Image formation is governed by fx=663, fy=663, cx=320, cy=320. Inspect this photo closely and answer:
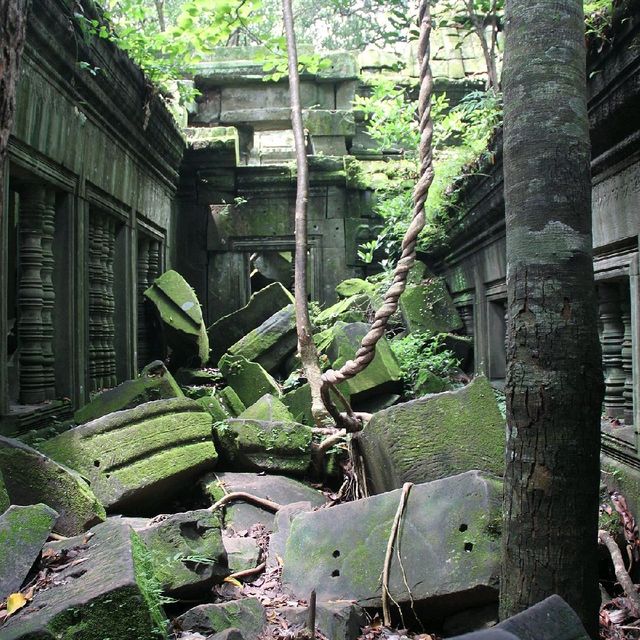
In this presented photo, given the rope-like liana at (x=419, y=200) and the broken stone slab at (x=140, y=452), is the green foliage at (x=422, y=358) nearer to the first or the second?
the broken stone slab at (x=140, y=452)

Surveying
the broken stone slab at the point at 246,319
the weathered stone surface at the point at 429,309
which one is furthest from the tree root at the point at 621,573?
the broken stone slab at the point at 246,319

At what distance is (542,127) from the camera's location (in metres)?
1.69

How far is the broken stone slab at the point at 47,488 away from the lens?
3193 millimetres

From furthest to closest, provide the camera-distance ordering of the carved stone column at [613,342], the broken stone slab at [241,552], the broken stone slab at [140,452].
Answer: the broken stone slab at [140,452]
the carved stone column at [613,342]
the broken stone slab at [241,552]

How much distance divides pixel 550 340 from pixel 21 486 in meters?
2.65

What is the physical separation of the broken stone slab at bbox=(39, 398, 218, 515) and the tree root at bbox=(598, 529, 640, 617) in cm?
237

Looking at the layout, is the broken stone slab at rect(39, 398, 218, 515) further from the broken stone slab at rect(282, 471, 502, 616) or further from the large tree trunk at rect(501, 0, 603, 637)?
the large tree trunk at rect(501, 0, 603, 637)

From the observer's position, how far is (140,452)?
398cm

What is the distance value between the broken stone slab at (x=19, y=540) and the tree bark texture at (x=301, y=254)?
214 cm

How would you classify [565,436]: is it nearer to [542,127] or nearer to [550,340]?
[550,340]

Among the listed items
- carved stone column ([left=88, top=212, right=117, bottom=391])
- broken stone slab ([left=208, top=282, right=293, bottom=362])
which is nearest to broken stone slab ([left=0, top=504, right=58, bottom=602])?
carved stone column ([left=88, top=212, right=117, bottom=391])

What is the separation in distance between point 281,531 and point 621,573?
5.36ft

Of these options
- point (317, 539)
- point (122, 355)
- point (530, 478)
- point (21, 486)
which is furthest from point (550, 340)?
point (122, 355)

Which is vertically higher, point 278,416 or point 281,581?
point 278,416
